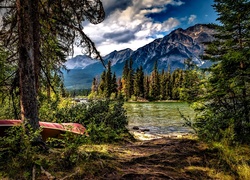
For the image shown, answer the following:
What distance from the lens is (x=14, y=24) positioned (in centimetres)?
623

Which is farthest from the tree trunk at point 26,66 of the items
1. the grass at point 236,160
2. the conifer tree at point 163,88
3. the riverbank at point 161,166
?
the conifer tree at point 163,88

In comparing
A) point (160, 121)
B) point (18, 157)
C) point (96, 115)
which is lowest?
point (160, 121)

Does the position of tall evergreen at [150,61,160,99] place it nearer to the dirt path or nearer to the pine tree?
the pine tree

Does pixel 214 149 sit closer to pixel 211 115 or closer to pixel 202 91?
pixel 211 115

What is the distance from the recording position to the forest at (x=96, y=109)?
171 inches

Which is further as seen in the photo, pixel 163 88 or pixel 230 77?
pixel 163 88

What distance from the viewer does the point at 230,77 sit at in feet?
26.6

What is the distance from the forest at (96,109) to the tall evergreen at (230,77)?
0.11 feet

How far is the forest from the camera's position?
14.3 feet

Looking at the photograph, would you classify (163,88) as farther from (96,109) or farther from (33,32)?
(33,32)

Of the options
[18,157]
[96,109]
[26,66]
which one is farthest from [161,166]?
[96,109]

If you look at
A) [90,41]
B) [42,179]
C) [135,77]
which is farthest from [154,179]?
[135,77]

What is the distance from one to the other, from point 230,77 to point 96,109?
7.00m

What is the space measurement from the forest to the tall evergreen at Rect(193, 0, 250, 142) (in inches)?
1.3
